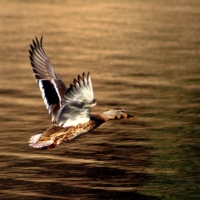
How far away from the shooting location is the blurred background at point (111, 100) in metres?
9.49

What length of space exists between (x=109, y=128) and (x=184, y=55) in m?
7.57

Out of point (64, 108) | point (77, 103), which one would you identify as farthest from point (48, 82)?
point (77, 103)

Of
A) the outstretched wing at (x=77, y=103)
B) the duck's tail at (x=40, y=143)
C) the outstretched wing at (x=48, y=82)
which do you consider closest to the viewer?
the outstretched wing at (x=77, y=103)

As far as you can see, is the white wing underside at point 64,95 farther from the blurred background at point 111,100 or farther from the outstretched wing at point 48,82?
the blurred background at point 111,100

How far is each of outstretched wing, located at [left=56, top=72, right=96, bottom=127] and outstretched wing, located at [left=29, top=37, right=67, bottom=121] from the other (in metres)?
0.48

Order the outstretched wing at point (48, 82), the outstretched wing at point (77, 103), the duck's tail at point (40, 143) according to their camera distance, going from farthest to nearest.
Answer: the outstretched wing at point (48, 82) → the duck's tail at point (40, 143) → the outstretched wing at point (77, 103)

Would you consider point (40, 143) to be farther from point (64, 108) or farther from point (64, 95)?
point (64, 95)

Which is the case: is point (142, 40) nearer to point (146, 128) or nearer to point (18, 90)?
point (18, 90)

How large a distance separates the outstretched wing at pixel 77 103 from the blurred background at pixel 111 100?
2.37ft

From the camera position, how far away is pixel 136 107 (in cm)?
1409

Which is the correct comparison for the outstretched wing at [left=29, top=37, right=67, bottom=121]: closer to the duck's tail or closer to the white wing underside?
the white wing underside

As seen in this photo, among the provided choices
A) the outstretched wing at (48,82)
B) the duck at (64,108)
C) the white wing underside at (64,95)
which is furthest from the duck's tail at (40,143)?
the outstretched wing at (48,82)

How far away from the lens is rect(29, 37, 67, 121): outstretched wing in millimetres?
9938

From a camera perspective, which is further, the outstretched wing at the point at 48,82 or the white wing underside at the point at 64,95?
the outstretched wing at the point at 48,82
